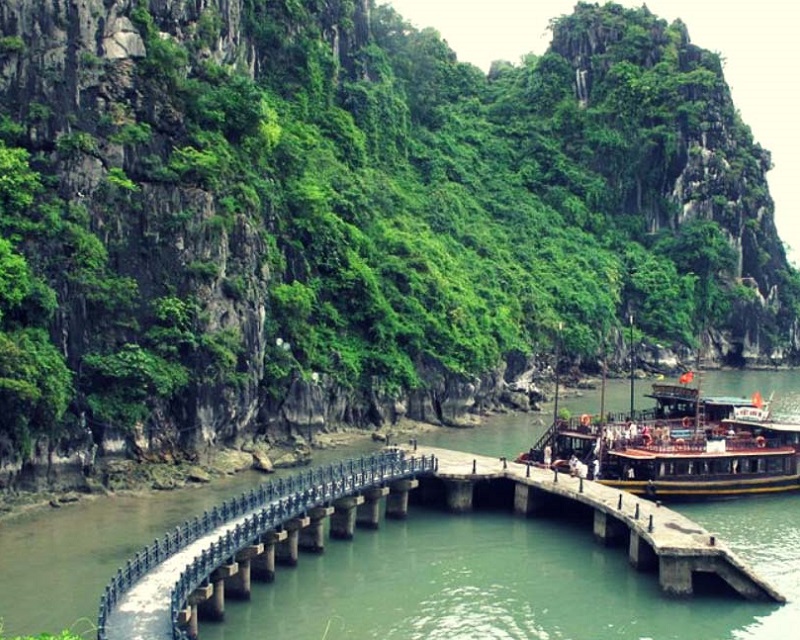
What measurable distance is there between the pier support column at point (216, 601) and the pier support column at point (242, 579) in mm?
1528

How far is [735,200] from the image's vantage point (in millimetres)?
120875

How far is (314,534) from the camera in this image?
1585 inches

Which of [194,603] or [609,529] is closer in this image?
[194,603]

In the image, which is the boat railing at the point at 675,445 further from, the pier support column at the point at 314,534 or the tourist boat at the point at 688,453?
the pier support column at the point at 314,534

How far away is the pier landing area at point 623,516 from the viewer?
35.8 metres

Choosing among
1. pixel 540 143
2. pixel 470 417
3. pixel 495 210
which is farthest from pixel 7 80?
pixel 540 143

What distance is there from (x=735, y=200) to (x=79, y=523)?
97939 mm

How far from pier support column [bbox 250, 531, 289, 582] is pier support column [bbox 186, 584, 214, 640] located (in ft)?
15.5

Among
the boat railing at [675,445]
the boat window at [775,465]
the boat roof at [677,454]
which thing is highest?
the boat railing at [675,445]

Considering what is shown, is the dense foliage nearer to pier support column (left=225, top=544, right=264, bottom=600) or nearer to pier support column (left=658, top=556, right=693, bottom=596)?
pier support column (left=225, top=544, right=264, bottom=600)

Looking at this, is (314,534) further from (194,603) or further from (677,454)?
(677,454)

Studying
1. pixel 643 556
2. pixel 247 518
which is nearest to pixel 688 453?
pixel 643 556

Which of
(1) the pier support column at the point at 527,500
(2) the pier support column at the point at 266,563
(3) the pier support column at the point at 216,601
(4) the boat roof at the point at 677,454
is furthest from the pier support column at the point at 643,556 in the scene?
(3) the pier support column at the point at 216,601

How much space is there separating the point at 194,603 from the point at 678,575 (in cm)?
1718
